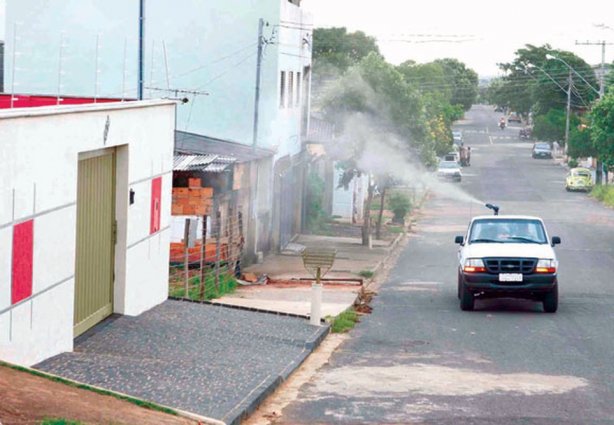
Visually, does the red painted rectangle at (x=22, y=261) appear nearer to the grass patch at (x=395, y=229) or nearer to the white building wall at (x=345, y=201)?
the grass patch at (x=395, y=229)

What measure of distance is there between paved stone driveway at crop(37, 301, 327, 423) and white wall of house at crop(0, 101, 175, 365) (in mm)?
435

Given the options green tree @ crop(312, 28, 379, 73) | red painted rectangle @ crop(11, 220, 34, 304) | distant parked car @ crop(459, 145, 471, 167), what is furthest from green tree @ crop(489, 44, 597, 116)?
red painted rectangle @ crop(11, 220, 34, 304)

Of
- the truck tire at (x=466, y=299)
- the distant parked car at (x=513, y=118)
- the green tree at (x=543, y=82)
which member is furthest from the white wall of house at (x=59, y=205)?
the distant parked car at (x=513, y=118)

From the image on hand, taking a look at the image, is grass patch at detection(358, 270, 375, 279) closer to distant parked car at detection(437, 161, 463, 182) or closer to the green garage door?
the green garage door

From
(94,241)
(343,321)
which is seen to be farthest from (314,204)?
(94,241)

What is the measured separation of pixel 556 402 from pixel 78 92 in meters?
28.9

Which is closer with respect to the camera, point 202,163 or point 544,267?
point 544,267

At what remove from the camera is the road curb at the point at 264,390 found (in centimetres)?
1359

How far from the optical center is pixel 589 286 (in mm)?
31906

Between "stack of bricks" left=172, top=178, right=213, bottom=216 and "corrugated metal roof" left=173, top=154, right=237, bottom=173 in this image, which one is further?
"stack of bricks" left=172, top=178, right=213, bottom=216

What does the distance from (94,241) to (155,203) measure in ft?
10.5

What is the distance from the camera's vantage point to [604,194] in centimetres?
7294

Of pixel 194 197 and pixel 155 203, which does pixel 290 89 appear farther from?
pixel 155 203

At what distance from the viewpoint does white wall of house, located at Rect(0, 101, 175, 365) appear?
46.8ft
